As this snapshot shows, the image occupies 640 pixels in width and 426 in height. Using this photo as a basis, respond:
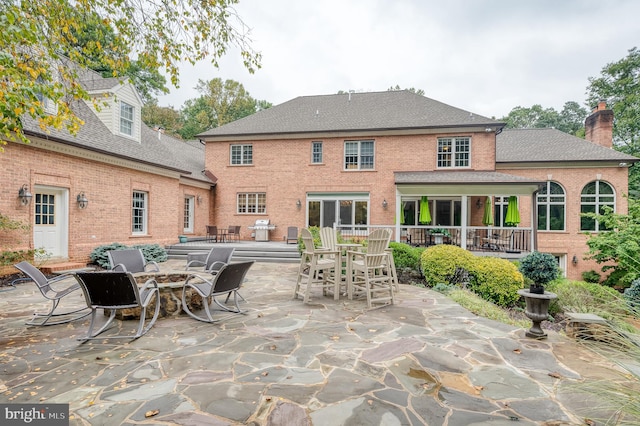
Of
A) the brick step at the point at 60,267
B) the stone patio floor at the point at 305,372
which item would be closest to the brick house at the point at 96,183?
the brick step at the point at 60,267

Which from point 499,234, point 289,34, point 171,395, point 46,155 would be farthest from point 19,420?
point 499,234

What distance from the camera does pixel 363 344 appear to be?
13.9 feet

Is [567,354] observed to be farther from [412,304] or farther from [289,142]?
[289,142]

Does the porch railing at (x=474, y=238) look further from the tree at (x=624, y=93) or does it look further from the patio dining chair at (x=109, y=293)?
the tree at (x=624, y=93)

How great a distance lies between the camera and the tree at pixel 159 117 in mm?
31375

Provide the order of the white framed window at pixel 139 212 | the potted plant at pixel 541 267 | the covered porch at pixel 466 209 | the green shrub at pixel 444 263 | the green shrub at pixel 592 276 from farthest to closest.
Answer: the green shrub at pixel 592 276
the white framed window at pixel 139 212
the covered porch at pixel 466 209
the green shrub at pixel 444 263
the potted plant at pixel 541 267

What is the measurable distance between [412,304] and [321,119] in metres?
14.3

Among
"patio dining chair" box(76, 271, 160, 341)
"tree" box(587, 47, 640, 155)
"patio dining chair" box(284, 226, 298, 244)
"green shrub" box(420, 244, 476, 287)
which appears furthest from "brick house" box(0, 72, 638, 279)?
"patio dining chair" box(76, 271, 160, 341)

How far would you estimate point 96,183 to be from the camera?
1172cm

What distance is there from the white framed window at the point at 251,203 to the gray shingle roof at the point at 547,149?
44.2 feet

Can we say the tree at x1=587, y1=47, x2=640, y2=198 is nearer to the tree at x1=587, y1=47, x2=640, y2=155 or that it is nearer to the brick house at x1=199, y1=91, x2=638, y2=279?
the tree at x1=587, y1=47, x2=640, y2=155

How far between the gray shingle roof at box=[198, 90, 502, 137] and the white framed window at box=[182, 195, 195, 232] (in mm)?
4262

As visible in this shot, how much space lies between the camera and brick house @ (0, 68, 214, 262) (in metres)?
9.34

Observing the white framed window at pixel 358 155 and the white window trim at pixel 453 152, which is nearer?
the white window trim at pixel 453 152
